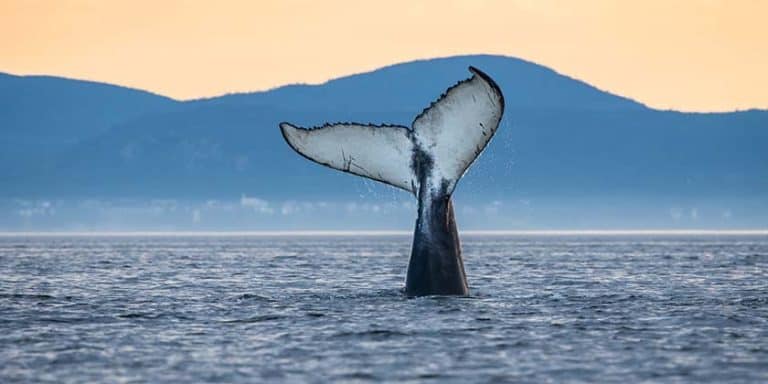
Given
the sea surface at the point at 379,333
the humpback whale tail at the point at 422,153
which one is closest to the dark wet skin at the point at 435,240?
the humpback whale tail at the point at 422,153

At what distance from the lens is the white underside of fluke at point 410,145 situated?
18766 mm

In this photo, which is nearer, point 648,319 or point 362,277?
point 648,319

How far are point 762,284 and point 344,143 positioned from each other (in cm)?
1303

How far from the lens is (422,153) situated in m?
19.6

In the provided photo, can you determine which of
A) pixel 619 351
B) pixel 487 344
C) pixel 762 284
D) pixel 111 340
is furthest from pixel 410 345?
pixel 762 284

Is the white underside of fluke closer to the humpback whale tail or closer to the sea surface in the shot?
the humpback whale tail

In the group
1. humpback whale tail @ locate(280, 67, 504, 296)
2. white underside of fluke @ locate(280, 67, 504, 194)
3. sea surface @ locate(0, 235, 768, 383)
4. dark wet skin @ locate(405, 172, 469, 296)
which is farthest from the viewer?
dark wet skin @ locate(405, 172, 469, 296)

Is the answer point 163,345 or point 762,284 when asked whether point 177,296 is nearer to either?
point 163,345

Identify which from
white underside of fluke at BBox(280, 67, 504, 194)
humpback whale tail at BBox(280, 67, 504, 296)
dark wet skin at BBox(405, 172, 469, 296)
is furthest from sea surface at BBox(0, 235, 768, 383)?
white underside of fluke at BBox(280, 67, 504, 194)

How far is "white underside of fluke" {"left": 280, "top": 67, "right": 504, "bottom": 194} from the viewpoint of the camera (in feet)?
61.6

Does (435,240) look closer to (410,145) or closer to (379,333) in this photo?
(410,145)

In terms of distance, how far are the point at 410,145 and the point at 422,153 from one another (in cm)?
19

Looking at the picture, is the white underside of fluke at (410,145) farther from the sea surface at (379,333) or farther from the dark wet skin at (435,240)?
the sea surface at (379,333)

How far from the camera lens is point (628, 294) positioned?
2611cm
